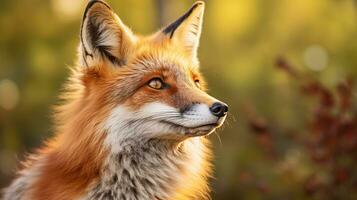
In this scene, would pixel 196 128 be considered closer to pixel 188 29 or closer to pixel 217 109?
pixel 217 109

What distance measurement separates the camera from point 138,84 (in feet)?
17.7

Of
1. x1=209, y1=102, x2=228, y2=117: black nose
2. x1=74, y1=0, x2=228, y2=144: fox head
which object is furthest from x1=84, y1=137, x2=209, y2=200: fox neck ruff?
x1=209, y1=102, x2=228, y2=117: black nose

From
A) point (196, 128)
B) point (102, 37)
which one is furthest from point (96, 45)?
point (196, 128)

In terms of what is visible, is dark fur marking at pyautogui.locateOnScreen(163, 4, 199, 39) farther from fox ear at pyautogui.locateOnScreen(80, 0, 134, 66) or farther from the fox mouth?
the fox mouth

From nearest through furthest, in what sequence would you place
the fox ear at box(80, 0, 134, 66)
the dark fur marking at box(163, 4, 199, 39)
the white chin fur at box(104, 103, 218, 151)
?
the white chin fur at box(104, 103, 218, 151) → the fox ear at box(80, 0, 134, 66) → the dark fur marking at box(163, 4, 199, 39)

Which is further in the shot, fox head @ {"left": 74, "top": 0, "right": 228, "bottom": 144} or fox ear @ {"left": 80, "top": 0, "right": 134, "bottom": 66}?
fox ear @ {"left": 80, "top": 0, "right": 134, "bottom": 66}

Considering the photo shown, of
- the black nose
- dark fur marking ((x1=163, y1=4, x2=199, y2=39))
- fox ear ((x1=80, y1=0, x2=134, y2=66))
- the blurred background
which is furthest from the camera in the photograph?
the blurred background

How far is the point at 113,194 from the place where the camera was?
5.31 m

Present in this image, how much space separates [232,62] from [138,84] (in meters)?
14.6

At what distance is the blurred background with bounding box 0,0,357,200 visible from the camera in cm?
1402

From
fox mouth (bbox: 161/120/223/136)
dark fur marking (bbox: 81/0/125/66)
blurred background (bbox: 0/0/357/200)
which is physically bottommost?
blurred background (bbox: 0/0/357/200)

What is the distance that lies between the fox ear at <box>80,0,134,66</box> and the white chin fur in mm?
479

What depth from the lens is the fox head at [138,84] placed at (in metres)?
5.19

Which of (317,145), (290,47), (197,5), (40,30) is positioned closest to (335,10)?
(290,47)
